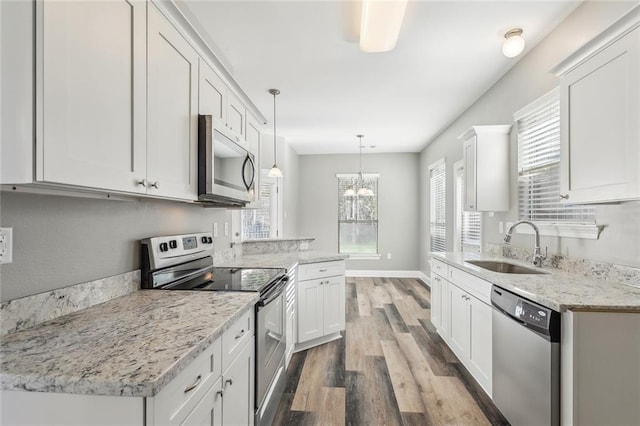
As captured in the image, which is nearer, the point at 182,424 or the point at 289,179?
the point at 182,424

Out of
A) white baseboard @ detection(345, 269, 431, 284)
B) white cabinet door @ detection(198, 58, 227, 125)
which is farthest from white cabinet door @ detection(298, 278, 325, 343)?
white baseboard @ detection(345, 269, 431, 284)

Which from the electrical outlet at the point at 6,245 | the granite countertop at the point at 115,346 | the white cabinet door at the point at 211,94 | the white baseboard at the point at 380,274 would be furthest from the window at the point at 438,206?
the electrical outlet at the point at 6,245

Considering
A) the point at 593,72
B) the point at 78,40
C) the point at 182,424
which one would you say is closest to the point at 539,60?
the point at 593,72

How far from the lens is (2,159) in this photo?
767 mm

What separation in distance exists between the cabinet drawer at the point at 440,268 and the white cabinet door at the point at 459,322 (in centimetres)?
19

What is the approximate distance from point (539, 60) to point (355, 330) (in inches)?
124

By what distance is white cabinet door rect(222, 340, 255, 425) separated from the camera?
1.19 meters

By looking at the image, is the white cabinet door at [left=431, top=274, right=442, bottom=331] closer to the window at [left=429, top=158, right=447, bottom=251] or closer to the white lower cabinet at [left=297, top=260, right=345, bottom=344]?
the white lower cabinet at [left=297, top=260, right=345, bottom=344]

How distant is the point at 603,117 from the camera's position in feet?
4.84

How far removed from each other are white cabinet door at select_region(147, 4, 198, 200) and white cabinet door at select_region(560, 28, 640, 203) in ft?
6.93

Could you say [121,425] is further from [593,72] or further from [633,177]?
[593,72]

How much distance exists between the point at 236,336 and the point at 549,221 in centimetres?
247

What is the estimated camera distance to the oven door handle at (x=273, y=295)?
1.62 metres

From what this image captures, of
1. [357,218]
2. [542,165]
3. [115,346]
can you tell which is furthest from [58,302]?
[357,218]
